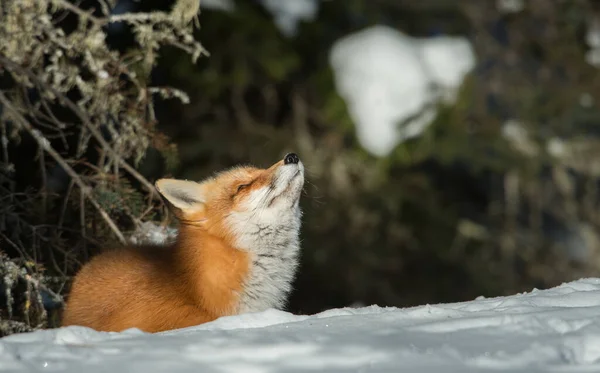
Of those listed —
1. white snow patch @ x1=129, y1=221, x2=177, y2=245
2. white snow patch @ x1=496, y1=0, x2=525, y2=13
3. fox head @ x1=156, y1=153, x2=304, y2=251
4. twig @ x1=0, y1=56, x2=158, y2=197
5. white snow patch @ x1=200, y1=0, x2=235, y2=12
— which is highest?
white snow patch @ x1=496, y1=0, x2=525, y2=13

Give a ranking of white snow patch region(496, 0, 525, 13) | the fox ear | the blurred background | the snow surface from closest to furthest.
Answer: the snow surface, the fox ear, the blurred background, white snow patch region(496, 0, 525, 13)

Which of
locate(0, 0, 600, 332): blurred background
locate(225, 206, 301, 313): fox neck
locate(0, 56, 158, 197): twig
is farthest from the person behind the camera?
locate(0, 0, 600, 332): blurred background

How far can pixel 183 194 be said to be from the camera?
5133mm

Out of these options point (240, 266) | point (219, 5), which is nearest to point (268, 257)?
point (240, 266)

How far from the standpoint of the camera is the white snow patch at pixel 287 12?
8992 mm

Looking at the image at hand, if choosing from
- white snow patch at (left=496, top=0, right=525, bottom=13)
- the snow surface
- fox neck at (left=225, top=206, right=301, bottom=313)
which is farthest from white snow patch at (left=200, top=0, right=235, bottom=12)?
the snow surface

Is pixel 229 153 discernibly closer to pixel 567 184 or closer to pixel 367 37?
pixel 367 37

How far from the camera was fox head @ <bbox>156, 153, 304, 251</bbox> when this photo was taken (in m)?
4.95

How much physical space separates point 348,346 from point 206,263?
6.08ft

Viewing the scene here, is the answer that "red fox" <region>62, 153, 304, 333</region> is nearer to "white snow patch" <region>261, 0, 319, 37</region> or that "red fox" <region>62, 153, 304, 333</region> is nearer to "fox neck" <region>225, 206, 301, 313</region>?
"fox neck" <region>225, 206, 301, 313</region>

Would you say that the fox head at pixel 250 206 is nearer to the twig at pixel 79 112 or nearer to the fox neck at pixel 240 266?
the fox neck at pixel 240 266

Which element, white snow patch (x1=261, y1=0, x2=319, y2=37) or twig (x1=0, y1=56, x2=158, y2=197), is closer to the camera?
twig (x1=0, y1=56, x2=158, y2=197)

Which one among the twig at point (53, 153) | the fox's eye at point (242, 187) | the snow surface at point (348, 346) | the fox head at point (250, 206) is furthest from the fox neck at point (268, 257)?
the snow surface at point (348, 346)

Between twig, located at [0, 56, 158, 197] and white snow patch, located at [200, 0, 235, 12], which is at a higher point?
white snow patch, located at [200, 0, 235, 12]
